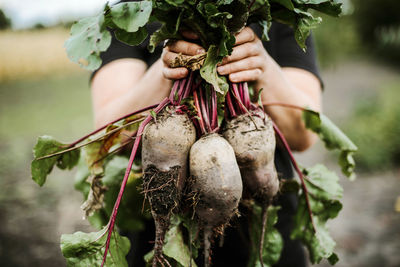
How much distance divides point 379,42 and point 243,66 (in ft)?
55.9

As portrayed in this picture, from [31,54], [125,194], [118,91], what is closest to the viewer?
[125,194]

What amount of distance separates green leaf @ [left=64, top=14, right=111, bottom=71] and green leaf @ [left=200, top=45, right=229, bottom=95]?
1.01 ft

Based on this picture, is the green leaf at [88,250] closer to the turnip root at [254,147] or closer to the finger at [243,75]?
the turnip root at [254,147]

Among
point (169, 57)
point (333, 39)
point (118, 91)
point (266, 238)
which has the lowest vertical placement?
point (333, 39)

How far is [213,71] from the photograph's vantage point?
101 centimetres

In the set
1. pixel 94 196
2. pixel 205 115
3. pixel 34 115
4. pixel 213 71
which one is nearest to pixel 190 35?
pixel 213 71

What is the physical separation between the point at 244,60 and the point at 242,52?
0.09 feet

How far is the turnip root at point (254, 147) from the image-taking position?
1.10m

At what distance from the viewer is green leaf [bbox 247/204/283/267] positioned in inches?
52.1

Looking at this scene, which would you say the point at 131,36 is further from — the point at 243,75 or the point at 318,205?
the point at 318,205

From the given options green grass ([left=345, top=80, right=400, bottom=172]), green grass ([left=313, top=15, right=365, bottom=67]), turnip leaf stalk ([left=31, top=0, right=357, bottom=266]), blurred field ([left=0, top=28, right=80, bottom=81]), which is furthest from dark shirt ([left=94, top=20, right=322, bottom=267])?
green grass ([left=313, top=15, right=365, bottom=67])

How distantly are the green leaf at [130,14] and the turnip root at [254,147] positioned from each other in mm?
458

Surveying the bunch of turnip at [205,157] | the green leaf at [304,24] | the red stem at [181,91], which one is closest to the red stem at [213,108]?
the bunch of turnip at [205,157]

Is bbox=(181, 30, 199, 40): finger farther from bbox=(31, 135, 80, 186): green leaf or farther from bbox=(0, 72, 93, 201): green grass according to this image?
bbox=(0, 72, 93, 201): green grass
